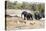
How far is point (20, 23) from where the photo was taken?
128cm

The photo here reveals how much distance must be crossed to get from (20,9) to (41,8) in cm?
33

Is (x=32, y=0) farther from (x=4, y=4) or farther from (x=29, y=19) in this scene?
(x=4, y=4)

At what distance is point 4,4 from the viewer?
4.09ft

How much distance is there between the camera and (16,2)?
128cm

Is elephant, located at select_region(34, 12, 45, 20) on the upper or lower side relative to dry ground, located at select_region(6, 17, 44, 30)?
upper

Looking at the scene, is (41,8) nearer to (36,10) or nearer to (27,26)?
(36,10)

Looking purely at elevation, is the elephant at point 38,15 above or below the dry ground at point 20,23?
above

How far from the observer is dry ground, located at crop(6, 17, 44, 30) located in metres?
1.26

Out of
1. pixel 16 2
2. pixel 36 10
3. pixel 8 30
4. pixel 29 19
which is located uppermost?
pixel 16 2

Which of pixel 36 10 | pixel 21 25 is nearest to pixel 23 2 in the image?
pixel 36 10

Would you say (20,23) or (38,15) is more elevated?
(38,15)

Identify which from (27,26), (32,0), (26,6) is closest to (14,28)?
(27,26)

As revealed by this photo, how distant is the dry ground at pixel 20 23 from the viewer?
A: 4.12ft
